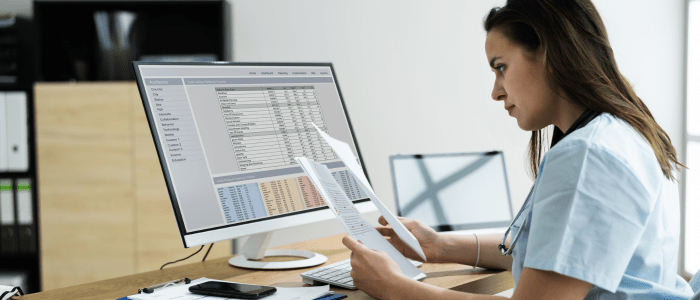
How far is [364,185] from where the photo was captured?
0.97 metres

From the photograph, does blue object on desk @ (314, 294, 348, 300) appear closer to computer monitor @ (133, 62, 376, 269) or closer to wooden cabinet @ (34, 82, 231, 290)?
computer monitor @ (133, 62, 376, 269)

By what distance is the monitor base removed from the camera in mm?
1209

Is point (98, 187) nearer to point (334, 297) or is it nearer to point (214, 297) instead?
point (214, 297)

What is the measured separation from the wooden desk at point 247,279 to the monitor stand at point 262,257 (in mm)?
16

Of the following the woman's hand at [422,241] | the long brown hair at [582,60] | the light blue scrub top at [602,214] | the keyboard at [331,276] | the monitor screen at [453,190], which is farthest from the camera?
the monitor screen at [453,190]

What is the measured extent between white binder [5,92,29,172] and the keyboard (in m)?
2.10

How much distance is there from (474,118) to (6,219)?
2463mm

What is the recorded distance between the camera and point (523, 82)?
34.8 inches

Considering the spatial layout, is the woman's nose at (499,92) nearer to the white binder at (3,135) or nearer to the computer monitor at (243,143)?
the computer monitor at (243,143)

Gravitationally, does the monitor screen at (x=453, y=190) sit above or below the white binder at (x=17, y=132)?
below

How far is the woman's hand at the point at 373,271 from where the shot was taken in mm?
904

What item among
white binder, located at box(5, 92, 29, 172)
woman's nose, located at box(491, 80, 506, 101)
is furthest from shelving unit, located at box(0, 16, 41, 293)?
woman's nose, located at box(491, 80, 506, 101)

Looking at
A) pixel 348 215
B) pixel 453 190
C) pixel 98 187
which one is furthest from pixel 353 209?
pixel 98 187

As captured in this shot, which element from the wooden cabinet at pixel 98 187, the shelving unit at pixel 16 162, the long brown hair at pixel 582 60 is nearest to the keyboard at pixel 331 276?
the long brown hair at pixel 582 60
